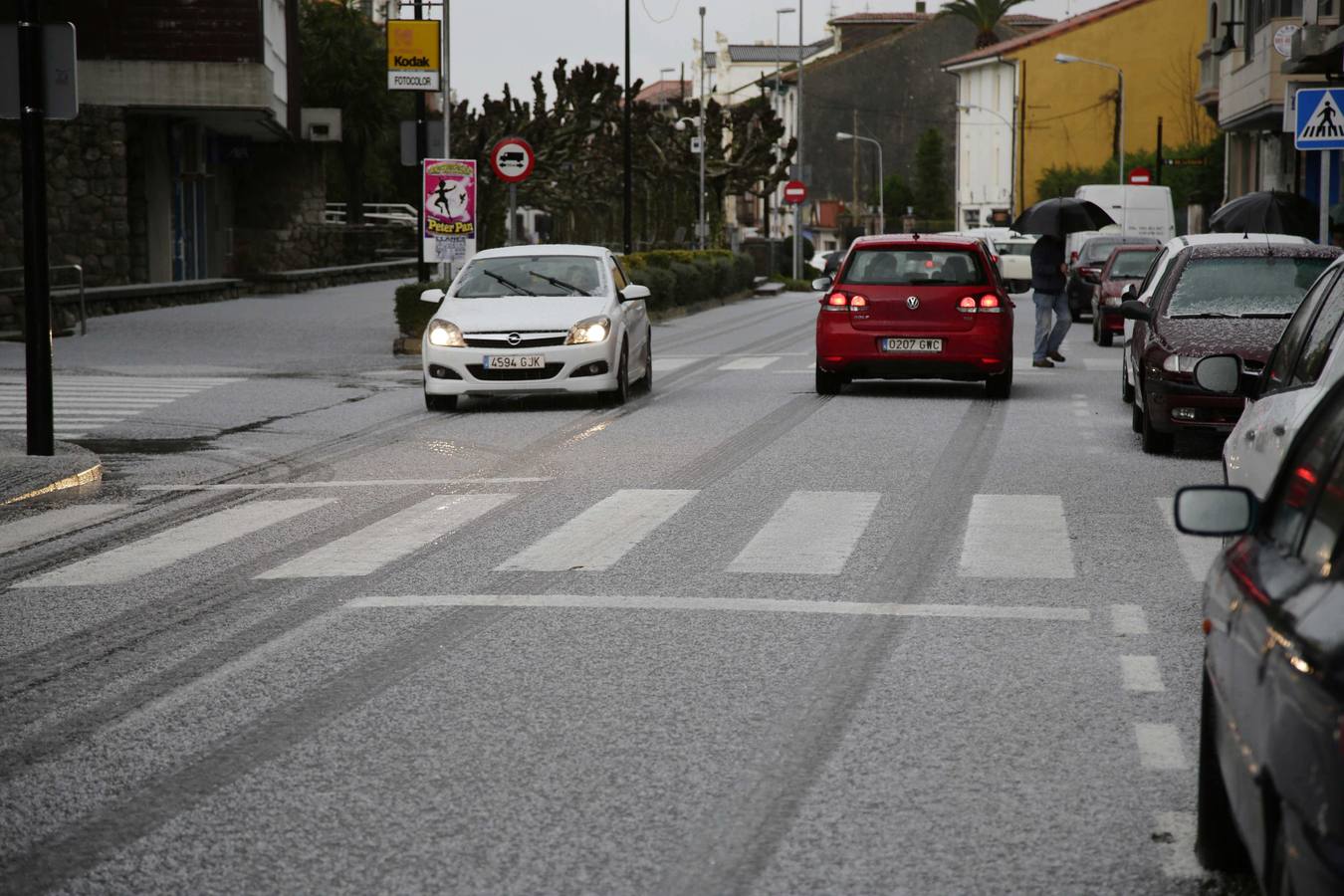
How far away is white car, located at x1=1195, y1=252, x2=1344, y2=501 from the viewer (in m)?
7.38

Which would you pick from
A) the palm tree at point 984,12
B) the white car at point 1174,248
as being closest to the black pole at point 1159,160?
the palm tree at point 984,12

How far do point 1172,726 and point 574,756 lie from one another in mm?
1801

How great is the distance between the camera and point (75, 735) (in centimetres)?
634

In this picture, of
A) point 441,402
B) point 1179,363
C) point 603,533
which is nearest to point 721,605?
point 603,533

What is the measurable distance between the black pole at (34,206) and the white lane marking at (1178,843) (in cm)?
1037

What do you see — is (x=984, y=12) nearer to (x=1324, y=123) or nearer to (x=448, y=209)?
(x=448, y=209)

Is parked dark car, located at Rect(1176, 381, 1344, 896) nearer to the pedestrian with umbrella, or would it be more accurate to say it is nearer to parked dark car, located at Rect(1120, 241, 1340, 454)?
parked dark car, located at Rect(1120, 241, 1340, 454)

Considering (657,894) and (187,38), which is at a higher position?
(187,38)

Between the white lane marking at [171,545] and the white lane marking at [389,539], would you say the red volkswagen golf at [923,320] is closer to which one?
the white lane marking at [389,539]

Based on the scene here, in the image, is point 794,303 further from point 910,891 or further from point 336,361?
point 910,891

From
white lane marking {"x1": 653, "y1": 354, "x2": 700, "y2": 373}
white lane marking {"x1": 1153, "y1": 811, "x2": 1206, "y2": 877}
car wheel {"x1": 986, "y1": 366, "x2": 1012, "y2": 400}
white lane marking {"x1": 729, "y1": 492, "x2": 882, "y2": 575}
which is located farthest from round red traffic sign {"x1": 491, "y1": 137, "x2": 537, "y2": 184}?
white lane marking {"x1": 1153, "y1": 811, "x2": 1206, "y2": 877}

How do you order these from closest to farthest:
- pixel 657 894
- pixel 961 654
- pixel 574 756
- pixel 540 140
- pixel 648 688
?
pixel 657 894
pixel 574 756
pixel 648 688
pixel 961 654
pixel 540 140

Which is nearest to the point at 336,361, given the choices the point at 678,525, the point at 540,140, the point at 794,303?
the point at 678,525

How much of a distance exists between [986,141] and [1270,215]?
72.7m
